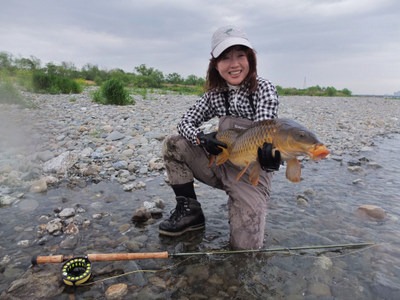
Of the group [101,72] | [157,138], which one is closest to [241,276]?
[157,138]

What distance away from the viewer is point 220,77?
138 inches

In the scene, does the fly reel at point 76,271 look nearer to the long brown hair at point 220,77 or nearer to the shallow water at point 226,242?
the shallow water at point 226,242

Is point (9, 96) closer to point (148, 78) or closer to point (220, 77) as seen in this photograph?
point (220, 77)

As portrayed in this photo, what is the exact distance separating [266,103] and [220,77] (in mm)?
616

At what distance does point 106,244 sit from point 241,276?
130 cm

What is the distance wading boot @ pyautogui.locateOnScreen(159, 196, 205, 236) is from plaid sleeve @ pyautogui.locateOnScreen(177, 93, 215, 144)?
2.21ft

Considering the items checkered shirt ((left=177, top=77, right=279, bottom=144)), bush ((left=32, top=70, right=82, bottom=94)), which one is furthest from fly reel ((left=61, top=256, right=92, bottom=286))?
bush ((left=32, top=70, right=82, bottom=94))

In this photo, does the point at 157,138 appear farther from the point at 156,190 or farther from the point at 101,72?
the point at 101,72

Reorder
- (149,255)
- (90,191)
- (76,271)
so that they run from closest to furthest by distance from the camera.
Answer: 1. (76,271)
2. (149,255)
3. (90,191)

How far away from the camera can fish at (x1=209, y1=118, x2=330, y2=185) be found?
231 cm

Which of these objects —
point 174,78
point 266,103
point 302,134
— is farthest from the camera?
point 174,78

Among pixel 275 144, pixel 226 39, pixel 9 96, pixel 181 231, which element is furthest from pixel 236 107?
pixel 9 96

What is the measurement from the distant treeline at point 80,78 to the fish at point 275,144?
3.45 ft

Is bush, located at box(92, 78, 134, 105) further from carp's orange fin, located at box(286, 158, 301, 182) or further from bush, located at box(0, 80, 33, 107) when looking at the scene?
carp's orange fin, located at box(286, 158, 301, 182)
